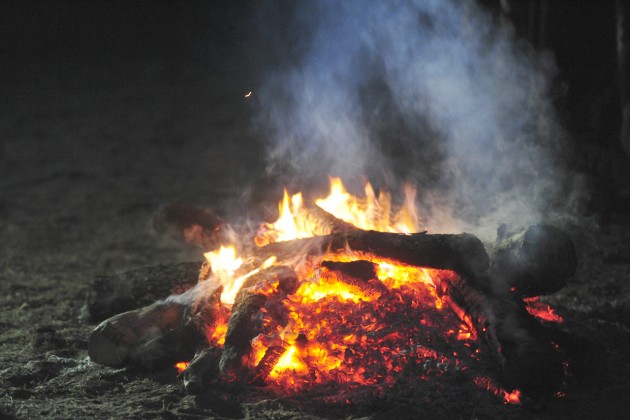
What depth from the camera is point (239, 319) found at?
4.02 meters

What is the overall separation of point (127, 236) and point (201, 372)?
546 centimetres

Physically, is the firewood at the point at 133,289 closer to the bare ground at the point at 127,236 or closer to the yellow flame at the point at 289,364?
the bare ground at the point at 127,236

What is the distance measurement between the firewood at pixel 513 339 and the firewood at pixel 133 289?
2.73 meters

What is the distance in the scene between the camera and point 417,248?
4121 mm

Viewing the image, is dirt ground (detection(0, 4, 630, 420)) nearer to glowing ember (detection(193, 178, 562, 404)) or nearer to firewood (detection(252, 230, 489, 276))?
glowing ember (detection(193, 178, 562, 404))

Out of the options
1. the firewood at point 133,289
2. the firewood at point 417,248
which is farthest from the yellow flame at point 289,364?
the firewood at point 133,289

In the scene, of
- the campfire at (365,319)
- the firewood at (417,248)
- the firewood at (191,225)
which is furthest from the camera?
the firewood at (191,225)

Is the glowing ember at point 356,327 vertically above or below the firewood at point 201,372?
above

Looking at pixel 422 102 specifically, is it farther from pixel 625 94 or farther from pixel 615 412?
pixel 615 412

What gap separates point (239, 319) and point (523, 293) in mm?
2078

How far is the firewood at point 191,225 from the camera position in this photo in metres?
5.88

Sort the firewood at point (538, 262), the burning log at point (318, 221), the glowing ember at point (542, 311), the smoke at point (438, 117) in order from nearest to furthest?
the firewood at point (538, 262) < the glowing ember at point (542, 311) < the burning log at point (318, 221) < the smoke at point (438, 117)

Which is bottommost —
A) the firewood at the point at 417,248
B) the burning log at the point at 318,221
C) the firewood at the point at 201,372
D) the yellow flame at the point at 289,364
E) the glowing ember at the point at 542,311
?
the firewood at the point at 201,372

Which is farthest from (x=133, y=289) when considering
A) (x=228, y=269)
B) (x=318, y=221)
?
(x=318, y=221)
